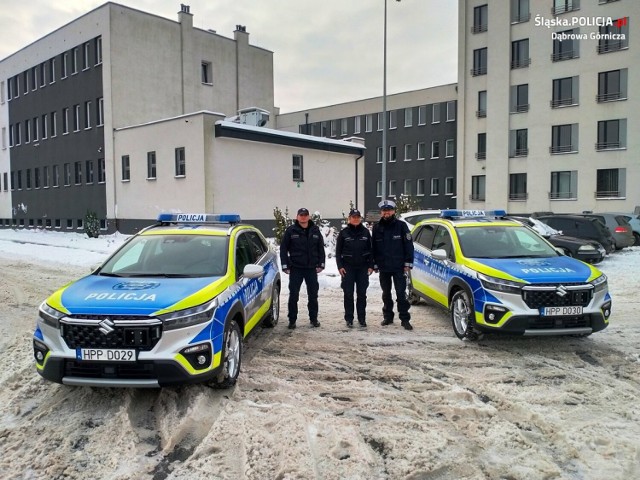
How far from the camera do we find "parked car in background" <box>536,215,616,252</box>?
16.6m

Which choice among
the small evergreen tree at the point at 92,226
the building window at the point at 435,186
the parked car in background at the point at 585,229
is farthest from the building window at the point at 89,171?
the building window at the point at 435,186

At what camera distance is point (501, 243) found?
7.75m

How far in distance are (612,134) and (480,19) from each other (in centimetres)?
1257

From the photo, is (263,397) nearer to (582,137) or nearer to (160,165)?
(160,165)

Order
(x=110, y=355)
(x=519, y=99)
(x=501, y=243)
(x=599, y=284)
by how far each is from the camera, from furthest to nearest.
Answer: (x=519, y=99), (x=501, y=243), (x=599, y=284), (x=110, y=355)

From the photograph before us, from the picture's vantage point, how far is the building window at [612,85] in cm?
3266

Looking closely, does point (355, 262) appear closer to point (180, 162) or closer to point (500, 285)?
point (500, 285)

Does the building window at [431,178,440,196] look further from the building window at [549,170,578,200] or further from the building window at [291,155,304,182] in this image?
the building window at [291,155,304,182]

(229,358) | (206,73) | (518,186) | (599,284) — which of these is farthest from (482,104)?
(229,358)

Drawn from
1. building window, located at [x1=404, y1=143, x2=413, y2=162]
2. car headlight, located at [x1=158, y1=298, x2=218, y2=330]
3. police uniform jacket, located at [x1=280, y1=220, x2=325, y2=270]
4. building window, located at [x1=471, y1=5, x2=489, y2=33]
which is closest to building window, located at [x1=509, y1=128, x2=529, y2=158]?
building window, located at [x1=471, y1=5, x2=489, y2=33]

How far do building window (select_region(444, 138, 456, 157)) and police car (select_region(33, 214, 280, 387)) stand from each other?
135 ft

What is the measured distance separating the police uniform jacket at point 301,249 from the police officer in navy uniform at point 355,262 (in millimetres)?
354

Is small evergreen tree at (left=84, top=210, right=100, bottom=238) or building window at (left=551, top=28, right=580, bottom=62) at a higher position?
building window at (left=551, top=28, right=580, bottom=62)

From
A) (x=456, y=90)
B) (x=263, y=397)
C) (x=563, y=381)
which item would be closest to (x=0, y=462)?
(x=263, y=397)
